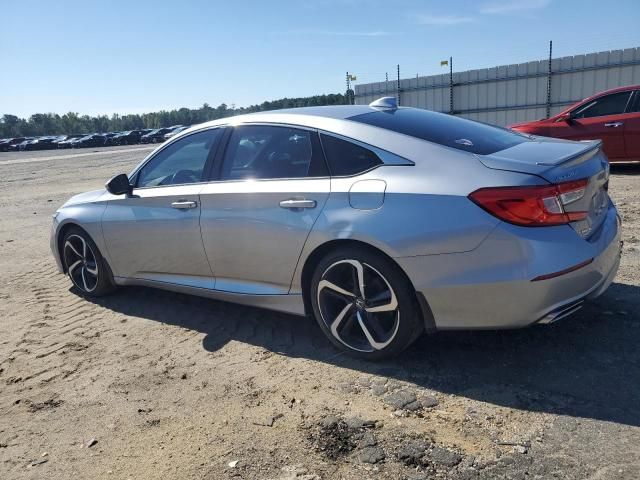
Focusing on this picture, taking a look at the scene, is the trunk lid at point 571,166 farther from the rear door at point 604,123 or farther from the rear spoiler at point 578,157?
the rear door at point 604,123

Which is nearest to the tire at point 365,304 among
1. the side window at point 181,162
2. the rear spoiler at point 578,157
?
the rear spoiler at point 578,157

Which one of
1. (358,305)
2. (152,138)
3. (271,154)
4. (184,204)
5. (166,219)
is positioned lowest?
(152,138)

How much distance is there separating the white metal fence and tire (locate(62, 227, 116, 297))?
50.3ft

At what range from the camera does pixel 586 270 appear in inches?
117

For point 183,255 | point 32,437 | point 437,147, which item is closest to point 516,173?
point 437,147

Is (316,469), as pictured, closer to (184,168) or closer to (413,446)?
(413,446)

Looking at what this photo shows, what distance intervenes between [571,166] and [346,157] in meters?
1.32

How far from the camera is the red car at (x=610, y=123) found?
9.74 meters

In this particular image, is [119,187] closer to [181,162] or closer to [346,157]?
[181,162]

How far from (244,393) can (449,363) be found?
1.25 meters

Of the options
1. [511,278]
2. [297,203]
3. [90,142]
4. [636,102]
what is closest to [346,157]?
[297,203]

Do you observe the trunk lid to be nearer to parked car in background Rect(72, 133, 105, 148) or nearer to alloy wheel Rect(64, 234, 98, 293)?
alloy wheel Rect(64, 234, 98, 293)

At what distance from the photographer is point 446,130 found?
3637 mm

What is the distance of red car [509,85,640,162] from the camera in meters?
9.74
